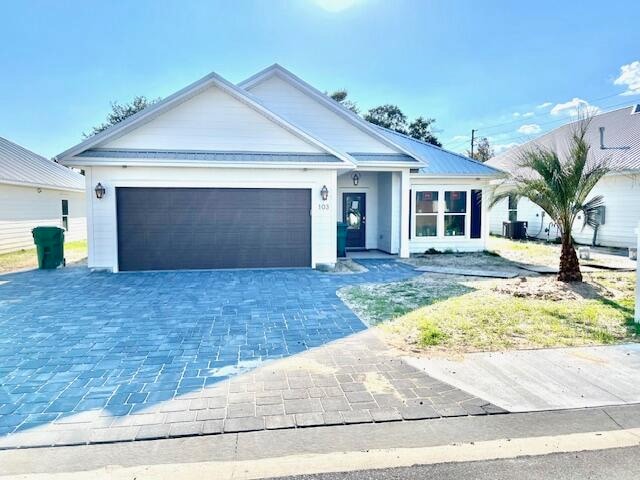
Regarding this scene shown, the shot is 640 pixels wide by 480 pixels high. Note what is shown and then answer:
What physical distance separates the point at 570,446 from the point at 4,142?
1008 inches

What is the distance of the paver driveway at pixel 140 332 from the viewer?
428cm

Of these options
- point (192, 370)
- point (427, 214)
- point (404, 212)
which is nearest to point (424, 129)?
point (427, 214)

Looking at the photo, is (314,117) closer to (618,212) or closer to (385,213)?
(385,213)

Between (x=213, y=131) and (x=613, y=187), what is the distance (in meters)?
16.6

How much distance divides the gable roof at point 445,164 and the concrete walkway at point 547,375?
10034 mm

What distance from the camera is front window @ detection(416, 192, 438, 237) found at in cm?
1595

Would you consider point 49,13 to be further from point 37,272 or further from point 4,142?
point 37,272

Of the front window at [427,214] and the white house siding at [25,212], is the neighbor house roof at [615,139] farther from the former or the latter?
the white house siding at [25,212]

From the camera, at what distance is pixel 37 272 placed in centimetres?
1190

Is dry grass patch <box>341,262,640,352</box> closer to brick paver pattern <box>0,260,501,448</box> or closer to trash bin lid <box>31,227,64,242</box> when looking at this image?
brick paver pattern <box>0,260,501,448</box>

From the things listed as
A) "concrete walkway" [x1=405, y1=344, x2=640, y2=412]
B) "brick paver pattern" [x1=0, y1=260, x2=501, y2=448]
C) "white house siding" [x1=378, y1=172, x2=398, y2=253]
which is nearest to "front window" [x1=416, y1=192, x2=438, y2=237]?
"white house siding" [x1=378, y1=172, x2=398, y2=253]

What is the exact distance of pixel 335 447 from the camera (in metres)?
3.30

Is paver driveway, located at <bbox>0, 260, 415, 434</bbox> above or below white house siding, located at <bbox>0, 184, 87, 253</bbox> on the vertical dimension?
below

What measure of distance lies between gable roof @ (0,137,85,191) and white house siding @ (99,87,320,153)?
7.84 meters
